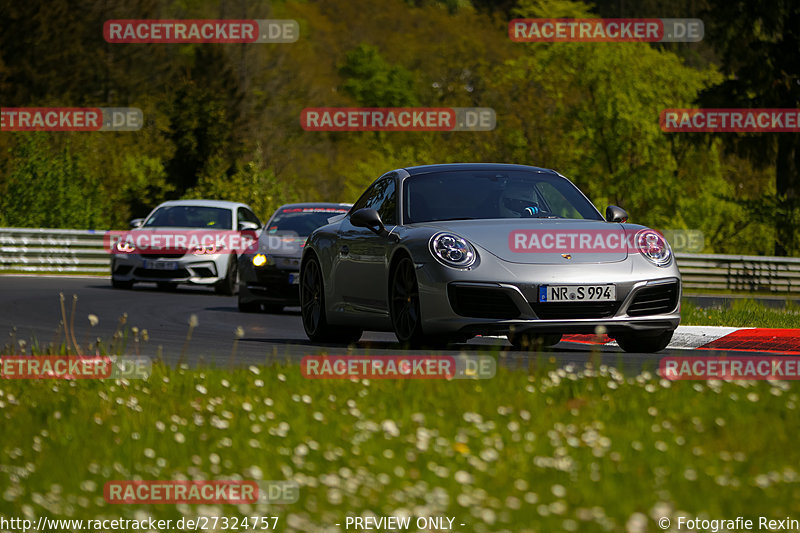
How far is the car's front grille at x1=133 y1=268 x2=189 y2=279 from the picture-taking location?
2352 centimetres

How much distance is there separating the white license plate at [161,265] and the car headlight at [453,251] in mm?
13544

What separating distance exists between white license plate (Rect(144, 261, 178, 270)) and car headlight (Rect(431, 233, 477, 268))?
1354 cm

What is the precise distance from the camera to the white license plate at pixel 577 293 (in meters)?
10.4

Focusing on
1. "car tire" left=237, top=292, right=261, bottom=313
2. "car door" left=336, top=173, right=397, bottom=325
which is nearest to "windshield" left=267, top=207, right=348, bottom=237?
"car tire" left=237, top=292, right=261, bottom=313

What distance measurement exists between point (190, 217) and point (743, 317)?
40.4 feet

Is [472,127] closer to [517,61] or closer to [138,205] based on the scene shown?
[517,61]

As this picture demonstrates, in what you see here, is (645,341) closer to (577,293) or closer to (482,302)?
(577,293)

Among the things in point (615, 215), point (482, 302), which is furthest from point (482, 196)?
point (482, 302)

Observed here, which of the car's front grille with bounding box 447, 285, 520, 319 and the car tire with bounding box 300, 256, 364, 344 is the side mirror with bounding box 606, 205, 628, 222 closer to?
the car's front grille with bounding box 447, 285, 520, 319

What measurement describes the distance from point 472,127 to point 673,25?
64.3ft

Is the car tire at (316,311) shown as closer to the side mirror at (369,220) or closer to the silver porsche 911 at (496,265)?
the silver porsche 911 at (496,265)

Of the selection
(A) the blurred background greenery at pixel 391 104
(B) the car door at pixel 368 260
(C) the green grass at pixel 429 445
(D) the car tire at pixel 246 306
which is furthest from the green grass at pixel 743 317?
(A) the blurred background greenery at pixel 391 104

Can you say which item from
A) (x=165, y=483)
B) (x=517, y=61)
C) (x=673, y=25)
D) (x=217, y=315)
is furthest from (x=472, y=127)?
(x=165, y=483)

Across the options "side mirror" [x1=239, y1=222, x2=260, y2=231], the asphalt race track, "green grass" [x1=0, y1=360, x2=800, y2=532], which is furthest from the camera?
"side mirror" [x1=239, y1=222, x2=260, y2=231]
